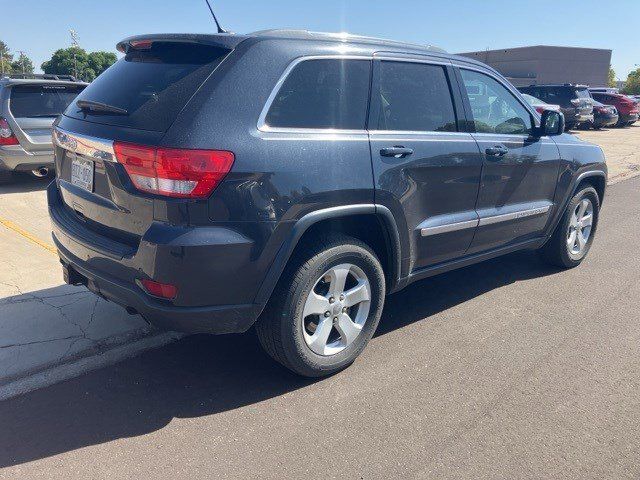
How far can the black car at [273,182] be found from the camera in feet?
8.80

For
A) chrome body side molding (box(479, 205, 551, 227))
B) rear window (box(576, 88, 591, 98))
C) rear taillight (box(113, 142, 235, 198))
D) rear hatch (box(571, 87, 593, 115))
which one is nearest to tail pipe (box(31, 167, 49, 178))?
rear taillight (box(113, 142, 235, 198))

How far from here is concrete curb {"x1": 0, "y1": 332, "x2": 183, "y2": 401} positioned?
10.4 ft

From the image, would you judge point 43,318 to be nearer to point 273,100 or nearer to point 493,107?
point 273,100

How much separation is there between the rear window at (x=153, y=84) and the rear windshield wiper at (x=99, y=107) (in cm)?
Result: 1

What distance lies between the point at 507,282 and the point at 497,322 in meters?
1.00

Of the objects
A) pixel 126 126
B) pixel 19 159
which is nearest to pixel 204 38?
pixel 126 126

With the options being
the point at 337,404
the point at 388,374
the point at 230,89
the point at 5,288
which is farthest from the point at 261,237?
the point at 5,288

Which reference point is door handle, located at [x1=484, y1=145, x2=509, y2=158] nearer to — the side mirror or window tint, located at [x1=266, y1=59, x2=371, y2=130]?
the side mirror

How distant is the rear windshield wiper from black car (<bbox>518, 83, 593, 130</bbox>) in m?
17.8

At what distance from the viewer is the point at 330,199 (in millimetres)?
3018

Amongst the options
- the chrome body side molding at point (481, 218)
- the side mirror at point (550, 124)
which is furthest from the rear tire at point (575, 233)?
the side mirror at point (550, 124)

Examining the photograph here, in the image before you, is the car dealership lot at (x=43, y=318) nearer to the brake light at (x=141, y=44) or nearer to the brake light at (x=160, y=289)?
the brake light at (x=160, y=289)

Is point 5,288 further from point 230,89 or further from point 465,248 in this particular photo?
point 465,248

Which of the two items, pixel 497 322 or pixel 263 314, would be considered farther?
pixel 497 322
